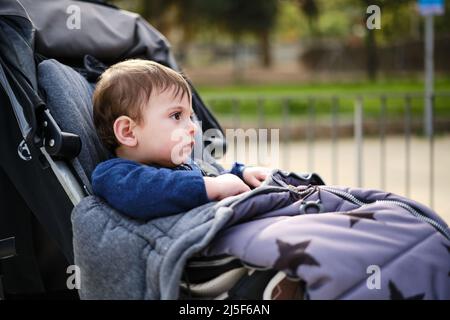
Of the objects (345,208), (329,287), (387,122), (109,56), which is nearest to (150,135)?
(345,208)

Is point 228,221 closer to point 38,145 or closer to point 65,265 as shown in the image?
point 38,145

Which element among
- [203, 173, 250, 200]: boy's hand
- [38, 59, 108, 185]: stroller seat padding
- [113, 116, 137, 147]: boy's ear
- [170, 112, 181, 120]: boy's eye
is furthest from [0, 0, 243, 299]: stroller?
[203, 173, 250, 200]: boy's hand

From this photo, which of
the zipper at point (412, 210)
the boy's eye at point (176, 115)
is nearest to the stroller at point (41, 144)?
the boy's eye at point (176, 115)

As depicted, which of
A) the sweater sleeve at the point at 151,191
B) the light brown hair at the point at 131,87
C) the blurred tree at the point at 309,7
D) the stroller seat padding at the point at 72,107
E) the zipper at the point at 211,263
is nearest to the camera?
the zipper at the point at 211,263

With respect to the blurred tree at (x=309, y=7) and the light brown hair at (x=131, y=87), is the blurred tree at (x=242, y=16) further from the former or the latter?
the light brown hair at (x=131, y=87)

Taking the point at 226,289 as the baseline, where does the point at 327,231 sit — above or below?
above

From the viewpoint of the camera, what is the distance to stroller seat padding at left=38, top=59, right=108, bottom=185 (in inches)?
84.6

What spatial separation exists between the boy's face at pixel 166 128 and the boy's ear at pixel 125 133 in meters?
0.02

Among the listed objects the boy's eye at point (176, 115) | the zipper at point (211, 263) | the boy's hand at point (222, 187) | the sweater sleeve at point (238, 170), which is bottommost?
the zipper at point (211, 263)

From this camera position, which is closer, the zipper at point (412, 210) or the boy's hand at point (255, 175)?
the zipper at point (412, 210)

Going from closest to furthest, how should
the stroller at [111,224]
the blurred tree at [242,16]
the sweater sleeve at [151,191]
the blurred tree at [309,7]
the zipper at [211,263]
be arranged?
the stroller at [111,224]
the zipper at [211,263]
the sweater sleeve at [151,191]
the blurred tree at [242,16]
the blurred tree at [309,7]

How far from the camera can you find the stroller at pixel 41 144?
6.59 ft

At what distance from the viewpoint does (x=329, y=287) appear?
147cm
